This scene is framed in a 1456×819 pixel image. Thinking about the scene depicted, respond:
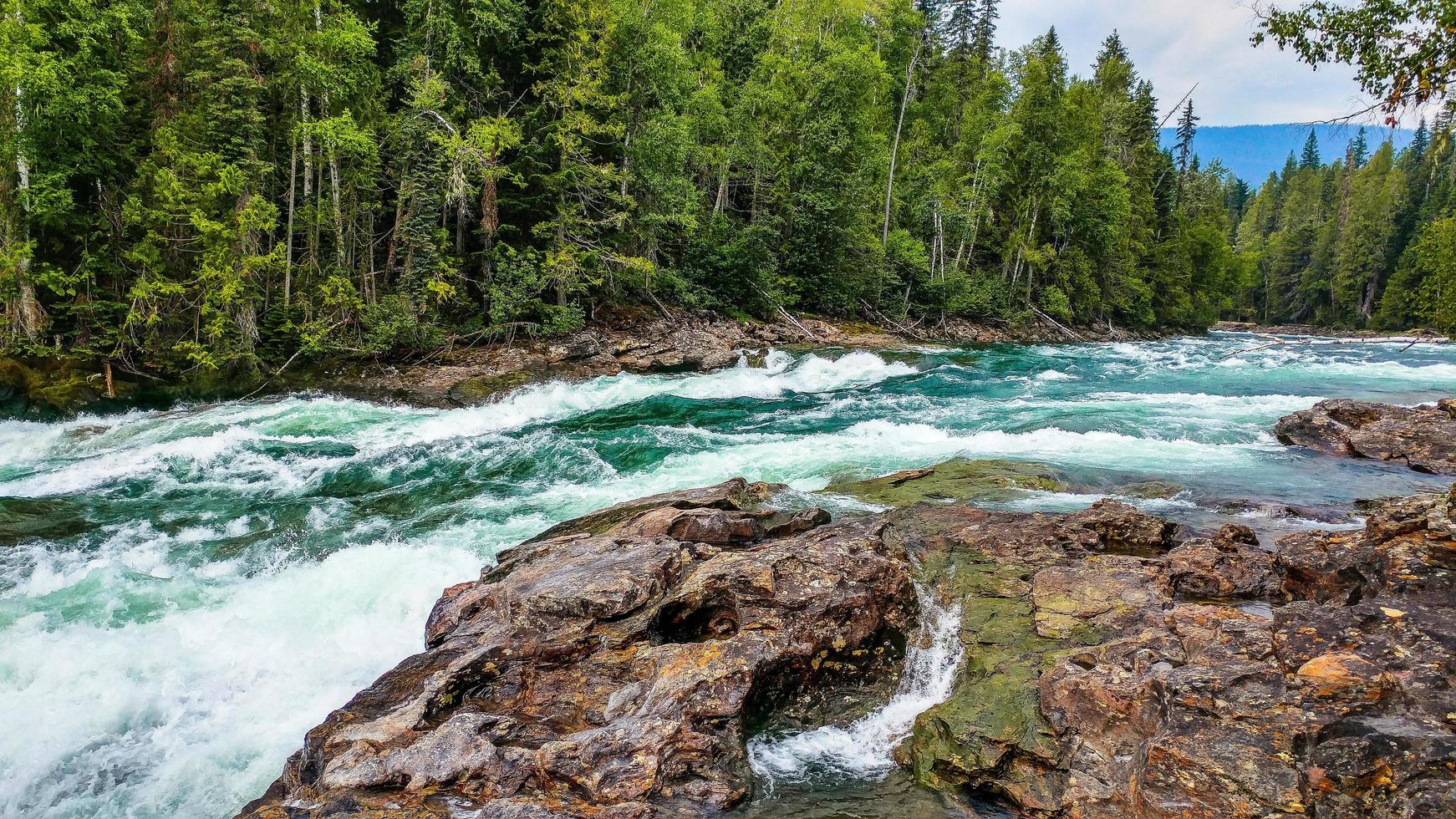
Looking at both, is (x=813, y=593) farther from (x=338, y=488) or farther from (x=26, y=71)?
(x=26, y=71)

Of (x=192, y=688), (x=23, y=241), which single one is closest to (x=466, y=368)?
(x=23, y=241)

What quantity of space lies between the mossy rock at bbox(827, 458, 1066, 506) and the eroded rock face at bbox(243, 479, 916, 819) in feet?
7.84

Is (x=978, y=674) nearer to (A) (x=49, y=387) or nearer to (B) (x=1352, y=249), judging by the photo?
(A) (x=49, y=387)

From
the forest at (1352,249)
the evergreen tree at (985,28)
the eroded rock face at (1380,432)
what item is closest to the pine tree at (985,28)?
the evergreen tree at (985,28)

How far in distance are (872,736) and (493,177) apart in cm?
1758

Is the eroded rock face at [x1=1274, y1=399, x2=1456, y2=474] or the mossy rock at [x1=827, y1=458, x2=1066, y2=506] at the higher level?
the eroded rock face at [x1=1274, y1=399, x2=1456, y2=474]

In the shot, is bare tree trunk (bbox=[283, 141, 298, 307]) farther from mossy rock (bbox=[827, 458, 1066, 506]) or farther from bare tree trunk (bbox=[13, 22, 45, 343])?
mossy rock (bbox=[827, 458, 1066, 506])

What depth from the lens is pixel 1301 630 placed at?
4.12 metres

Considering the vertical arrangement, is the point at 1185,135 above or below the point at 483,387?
above

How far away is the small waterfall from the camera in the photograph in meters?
4.16

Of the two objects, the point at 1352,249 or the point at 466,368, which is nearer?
the point at 466,368

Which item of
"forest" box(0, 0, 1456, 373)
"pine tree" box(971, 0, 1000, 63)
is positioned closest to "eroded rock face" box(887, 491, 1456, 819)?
"forest" box(0, 0, 1456, 373)

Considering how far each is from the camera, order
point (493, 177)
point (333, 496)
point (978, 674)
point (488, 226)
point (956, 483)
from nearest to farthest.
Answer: point (978, 674) → point (956, 483) → point (333, 496) → point (493, 177) → point (488, 226)

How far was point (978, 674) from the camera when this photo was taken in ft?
15.7
